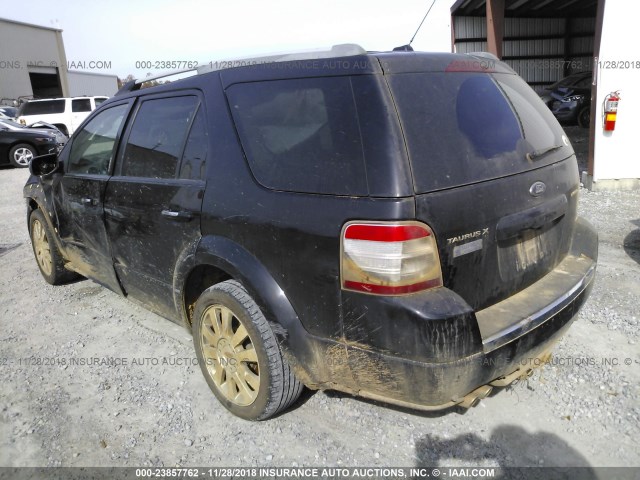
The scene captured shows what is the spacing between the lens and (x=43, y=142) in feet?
43.6

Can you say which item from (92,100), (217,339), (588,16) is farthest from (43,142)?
(588,16)

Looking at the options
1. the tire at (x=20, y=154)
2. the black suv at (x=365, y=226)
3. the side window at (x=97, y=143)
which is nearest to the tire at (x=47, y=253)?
the side window at (x=97, y=143)

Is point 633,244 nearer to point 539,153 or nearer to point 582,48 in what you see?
point 539,153

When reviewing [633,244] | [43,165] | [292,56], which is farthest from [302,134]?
[633,244]

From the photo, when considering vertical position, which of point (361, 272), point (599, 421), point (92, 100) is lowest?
point (599, 421)

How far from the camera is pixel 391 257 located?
6.07 feet

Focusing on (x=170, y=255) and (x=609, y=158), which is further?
(x=609, y=158)

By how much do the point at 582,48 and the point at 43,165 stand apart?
1959 cm

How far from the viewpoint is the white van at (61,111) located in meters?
17.8

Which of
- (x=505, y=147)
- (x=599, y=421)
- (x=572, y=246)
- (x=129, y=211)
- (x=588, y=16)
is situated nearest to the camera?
(x=505, y=147)

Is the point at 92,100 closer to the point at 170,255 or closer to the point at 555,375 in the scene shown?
the point at 170,255

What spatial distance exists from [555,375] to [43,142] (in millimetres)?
14198

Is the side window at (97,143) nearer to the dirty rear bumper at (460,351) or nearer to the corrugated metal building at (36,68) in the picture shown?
the dirty rear bumper at (460,351)

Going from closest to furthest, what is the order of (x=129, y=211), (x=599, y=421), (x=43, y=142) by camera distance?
(x=599, y=421) → (x=129, y=211) → (x=43, y=142)
